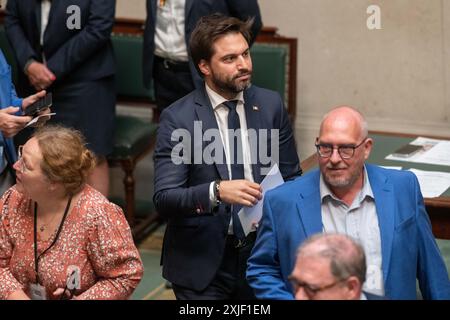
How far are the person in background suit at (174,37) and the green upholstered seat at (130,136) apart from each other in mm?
505

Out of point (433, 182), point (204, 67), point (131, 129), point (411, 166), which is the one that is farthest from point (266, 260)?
point (131, 129)

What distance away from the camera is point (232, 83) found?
14.6 ft

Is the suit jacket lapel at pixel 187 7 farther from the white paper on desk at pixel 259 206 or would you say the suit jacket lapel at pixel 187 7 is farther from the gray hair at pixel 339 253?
the gray hair at pixel 339 253

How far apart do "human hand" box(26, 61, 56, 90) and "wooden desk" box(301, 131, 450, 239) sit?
5.62ft

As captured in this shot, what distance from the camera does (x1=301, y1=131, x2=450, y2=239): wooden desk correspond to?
15.2ft

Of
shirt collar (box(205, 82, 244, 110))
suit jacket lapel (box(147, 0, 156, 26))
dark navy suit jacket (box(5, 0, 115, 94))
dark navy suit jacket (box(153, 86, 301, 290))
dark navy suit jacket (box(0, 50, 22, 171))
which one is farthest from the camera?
suit jacket lapel (box(147, 0, 156, 26))

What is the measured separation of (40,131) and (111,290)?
2.20ft

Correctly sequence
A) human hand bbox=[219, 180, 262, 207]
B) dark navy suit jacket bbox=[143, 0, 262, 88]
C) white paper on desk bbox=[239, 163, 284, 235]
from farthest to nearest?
dark navy suit jacket bbox=[143, 0, 262, 88], white paper on desk bbox=[239, 163, 284, 235], human hand bbox=[219, 180, 262, 207]

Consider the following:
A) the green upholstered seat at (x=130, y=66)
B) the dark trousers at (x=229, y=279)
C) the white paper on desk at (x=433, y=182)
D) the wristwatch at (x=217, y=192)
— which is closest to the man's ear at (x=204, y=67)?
the wristwatch at (x=217, y=192)

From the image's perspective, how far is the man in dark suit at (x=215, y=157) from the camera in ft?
A: 14.4

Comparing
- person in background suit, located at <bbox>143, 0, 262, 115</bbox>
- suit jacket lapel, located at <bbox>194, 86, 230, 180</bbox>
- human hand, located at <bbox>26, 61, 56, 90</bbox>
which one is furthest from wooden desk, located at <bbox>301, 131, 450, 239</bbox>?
human hand, located at <bbox>26, 61, 56, 90</bbox>

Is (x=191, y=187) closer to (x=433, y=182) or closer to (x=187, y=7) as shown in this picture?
(x=433, y=182)

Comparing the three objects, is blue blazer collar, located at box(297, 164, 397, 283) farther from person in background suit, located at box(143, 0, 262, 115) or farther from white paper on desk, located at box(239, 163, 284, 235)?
person in background suit, located at box(143, 0, 262, 115)

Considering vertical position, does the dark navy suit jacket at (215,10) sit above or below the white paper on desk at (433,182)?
above
